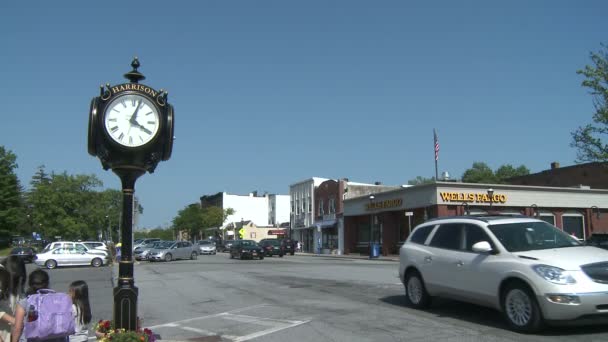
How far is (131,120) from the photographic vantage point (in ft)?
22.3

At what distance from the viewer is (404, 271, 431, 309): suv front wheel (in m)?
10.9

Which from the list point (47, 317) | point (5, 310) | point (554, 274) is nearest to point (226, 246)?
point (554, 274)

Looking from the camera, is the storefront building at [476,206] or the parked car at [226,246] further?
the parked car at [226,246]

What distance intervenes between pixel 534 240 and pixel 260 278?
13291mm

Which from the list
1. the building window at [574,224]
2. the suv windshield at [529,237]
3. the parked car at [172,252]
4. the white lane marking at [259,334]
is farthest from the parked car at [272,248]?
the suv windshield at [529,237]

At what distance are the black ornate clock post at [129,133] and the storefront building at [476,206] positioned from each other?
3309cm

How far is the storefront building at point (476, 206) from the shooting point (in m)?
40.7

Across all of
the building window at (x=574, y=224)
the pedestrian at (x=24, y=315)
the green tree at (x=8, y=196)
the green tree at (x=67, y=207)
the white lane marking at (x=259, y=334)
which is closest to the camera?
the pedestrian at (x=24, y=315)

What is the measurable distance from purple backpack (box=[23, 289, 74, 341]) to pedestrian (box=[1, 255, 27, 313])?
0.53 metres

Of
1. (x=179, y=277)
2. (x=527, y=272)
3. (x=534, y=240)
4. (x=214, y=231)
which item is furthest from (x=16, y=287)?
(x=214, y=231)

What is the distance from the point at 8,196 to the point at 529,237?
82.1 metres

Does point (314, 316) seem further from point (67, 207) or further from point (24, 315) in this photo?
point (67, 207)

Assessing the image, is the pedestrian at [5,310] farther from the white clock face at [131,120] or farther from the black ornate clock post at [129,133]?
the white clock face at [131,120]

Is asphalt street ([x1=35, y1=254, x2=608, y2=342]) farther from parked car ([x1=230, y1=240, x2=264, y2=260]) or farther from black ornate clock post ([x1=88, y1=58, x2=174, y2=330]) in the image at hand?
parked car ([x1=230, y1=240, x2=264, y2=260])
